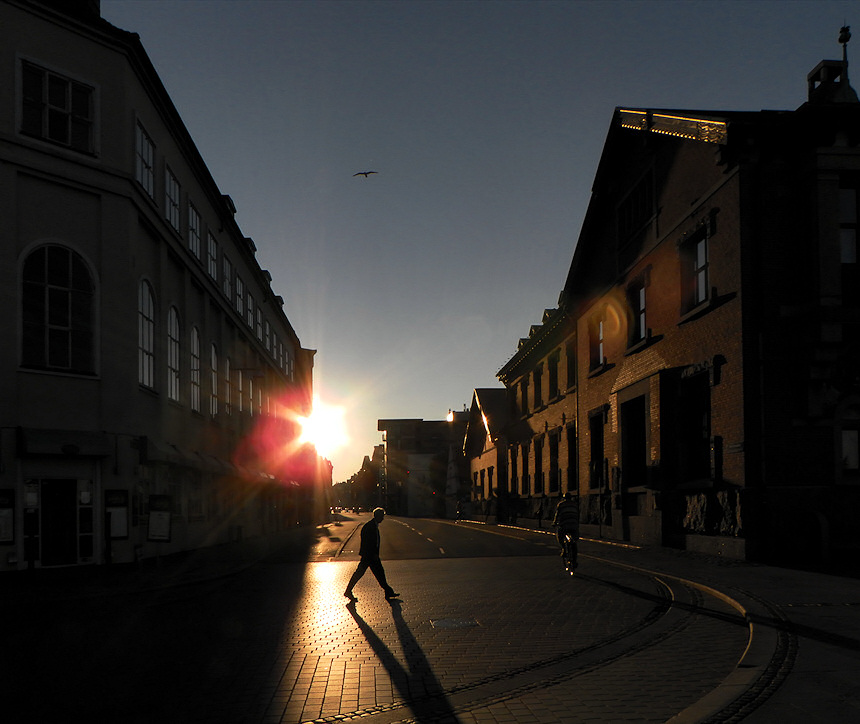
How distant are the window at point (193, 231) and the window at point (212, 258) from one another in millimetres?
1493

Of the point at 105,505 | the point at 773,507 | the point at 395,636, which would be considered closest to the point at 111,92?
the point at 105,505

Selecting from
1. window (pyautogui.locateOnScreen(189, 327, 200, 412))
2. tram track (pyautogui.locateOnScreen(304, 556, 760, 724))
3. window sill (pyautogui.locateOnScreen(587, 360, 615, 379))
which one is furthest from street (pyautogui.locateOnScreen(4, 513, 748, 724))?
window sill (pyautogui.locateOnScreen(587, 360, 615, 379))

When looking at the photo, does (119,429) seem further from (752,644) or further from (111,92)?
(752,644)

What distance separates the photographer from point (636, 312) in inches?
1150

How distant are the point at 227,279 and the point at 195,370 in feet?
26.3

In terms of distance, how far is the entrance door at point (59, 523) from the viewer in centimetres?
1998

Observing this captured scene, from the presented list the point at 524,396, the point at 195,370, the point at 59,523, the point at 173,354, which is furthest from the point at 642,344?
the point at 524,396

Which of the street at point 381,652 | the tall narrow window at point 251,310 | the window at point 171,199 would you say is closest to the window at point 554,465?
the tall narrow window at point 251,310

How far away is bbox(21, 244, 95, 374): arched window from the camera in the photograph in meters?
20.0

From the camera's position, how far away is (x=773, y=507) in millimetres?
19359

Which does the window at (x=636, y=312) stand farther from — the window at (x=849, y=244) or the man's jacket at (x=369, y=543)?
the man's jacket at (x=369, y=543)

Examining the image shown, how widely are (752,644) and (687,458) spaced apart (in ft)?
51.0

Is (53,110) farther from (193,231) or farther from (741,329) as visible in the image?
(741,329)

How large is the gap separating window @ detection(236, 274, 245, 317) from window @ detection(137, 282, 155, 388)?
14.2m
